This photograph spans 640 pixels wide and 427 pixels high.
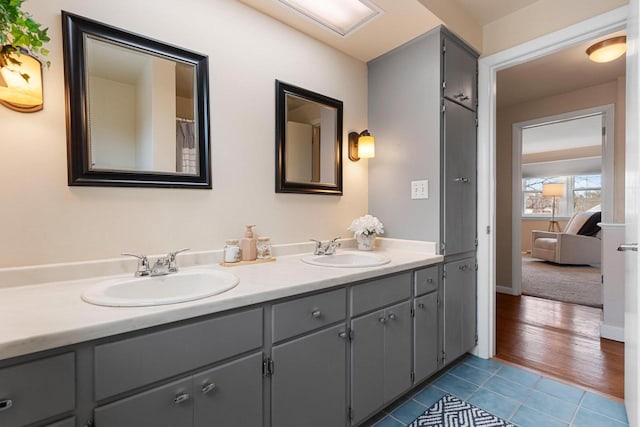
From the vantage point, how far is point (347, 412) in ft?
4.47

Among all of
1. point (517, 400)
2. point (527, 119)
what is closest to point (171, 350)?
point (517, 400)

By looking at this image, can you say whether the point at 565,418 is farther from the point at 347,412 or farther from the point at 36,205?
the point at 36,205

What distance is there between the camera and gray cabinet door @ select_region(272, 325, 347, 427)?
1116mm

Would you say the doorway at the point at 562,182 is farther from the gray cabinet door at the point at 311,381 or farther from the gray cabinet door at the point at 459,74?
the gray cabinet door at the point at 311,381

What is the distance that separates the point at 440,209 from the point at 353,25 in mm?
1305

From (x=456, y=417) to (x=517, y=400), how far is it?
0.46m

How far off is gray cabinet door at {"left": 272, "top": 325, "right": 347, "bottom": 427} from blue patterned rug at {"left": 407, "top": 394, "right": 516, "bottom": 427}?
0.54m

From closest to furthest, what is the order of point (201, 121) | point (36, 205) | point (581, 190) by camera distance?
point (36, 205) → point (201, 121) → point (581, 190)

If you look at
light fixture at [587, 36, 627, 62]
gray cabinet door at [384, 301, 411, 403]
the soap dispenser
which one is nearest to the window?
light fixture at [587, 36, 627, 62]

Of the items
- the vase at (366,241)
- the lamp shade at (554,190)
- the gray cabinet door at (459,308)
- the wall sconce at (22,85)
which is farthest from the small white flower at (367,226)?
the lamp shade at (554,190)

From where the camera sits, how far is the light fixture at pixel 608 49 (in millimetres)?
2219

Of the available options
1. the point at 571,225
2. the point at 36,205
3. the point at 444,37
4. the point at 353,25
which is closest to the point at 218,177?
the point at 36,205

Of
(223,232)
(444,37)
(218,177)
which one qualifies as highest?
(444,37)

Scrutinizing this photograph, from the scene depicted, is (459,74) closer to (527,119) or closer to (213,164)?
(213,164)
